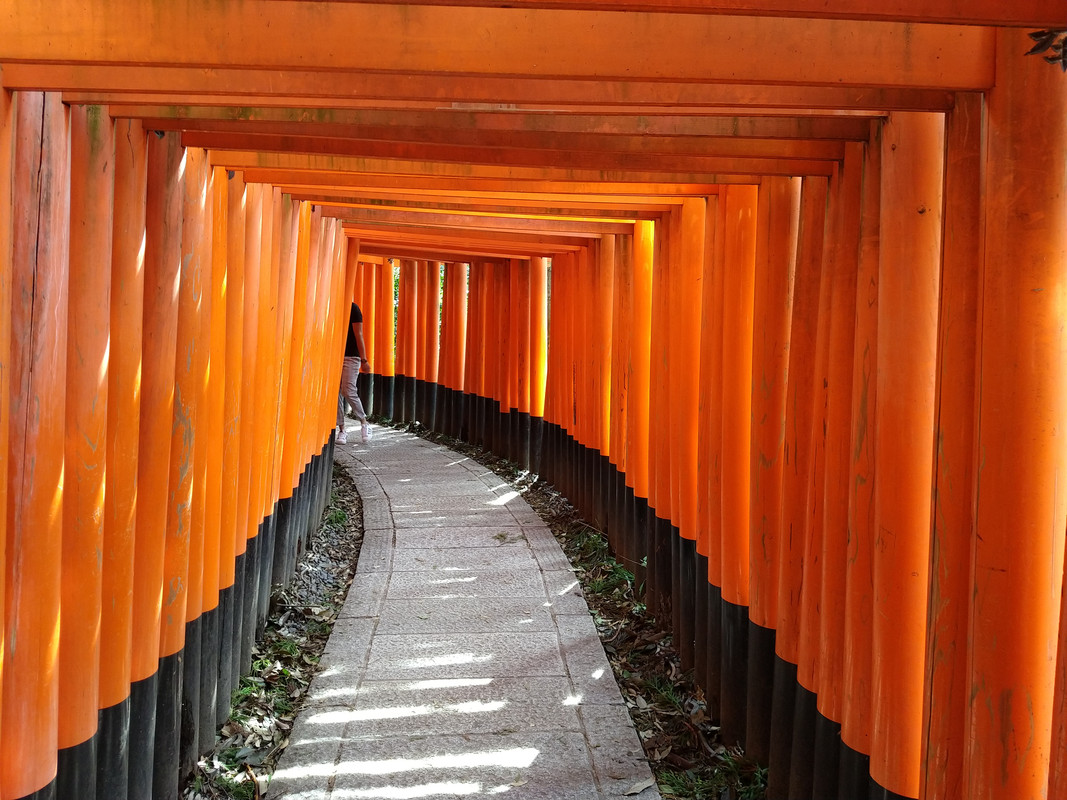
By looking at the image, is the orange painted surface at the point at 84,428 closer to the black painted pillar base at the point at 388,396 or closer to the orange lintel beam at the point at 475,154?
the orange lintel beam at the point at 475,154

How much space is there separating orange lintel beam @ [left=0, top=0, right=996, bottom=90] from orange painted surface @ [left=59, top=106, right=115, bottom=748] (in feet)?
2.55

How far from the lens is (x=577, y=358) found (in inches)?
402

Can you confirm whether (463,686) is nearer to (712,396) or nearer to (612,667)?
(612,667)

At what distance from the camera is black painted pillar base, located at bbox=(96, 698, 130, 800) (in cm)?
349

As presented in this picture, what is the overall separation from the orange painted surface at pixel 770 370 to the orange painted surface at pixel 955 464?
1.71 meters

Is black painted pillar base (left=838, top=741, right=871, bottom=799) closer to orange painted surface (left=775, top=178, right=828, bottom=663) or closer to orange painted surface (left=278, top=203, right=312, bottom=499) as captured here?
orange painted surface (left=775, top=178, right=828, bottom=663)

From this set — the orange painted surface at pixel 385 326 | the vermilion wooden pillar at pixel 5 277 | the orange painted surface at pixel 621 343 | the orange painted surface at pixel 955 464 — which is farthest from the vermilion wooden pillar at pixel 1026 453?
the orange painted surface at pixel 385 326

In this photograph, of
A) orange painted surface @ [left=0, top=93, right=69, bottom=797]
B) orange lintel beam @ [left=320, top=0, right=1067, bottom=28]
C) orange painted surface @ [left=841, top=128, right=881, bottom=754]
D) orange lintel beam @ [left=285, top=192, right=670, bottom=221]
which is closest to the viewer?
orange lintel beam @ [left=320, top=0, right=1067, bottom=28]

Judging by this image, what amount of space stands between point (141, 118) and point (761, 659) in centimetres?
353

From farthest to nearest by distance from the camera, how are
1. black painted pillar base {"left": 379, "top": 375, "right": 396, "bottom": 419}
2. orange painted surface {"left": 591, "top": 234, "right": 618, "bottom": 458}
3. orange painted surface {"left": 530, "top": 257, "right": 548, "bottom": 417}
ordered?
black painted pillar base {"left": 379, "top": 375, "right": 396, "bottom": 419}, orange painted surface {"left": 530, "top": 257, "right": 548, "bottom": 417}, orange painted surface {"left": 591, "top": 234, "right": 618, "bottom": 458}

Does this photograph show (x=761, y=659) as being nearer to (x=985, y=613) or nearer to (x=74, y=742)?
(x=985, y=613)

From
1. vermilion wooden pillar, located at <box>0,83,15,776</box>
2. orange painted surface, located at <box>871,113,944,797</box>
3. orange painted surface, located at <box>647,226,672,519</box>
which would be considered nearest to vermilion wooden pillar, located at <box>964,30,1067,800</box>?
orange painted surface, located at <box>871,113,944,797</box>

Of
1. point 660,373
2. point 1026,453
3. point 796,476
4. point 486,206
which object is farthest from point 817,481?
point 486,206

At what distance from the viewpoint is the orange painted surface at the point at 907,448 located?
2.99 m
